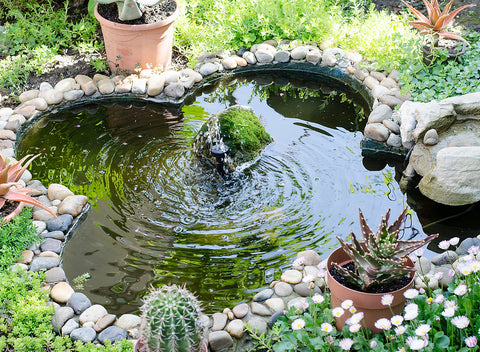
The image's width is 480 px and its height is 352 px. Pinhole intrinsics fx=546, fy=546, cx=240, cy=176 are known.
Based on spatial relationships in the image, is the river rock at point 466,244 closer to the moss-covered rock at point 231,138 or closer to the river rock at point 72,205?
the moss-covered rock at point 231,138

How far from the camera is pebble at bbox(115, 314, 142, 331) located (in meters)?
3.44

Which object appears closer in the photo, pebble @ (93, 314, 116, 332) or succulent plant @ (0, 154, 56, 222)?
pebble @ (93, 314, 116, 332)

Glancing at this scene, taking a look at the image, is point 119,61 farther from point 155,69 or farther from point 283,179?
point 283,179

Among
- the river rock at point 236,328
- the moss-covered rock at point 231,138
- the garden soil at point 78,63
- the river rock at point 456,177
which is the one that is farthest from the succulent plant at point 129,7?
the river rock at point 236,328

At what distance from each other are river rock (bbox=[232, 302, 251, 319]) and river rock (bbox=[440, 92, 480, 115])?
2.69 meters

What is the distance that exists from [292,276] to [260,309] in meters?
0.38

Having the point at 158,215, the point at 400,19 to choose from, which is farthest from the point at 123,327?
the point at 400,19

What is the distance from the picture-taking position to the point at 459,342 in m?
2.95

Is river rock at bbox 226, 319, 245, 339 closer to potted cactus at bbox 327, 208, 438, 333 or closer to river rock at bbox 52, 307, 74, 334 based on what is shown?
potted cactus at bbox 327, 208, 438, 333

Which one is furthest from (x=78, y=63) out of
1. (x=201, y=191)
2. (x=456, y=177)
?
(x=456, y=177)

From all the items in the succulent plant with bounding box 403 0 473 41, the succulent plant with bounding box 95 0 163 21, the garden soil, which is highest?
the succulent plant with bounding box 403 0 473 41

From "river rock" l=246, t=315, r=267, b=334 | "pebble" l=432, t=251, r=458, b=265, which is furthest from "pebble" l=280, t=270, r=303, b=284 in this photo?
"pebble" l=432, t=251, r=458, b=265

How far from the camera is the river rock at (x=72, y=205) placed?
174 inches

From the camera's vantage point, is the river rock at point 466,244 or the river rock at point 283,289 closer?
the river rock at point 283,289
